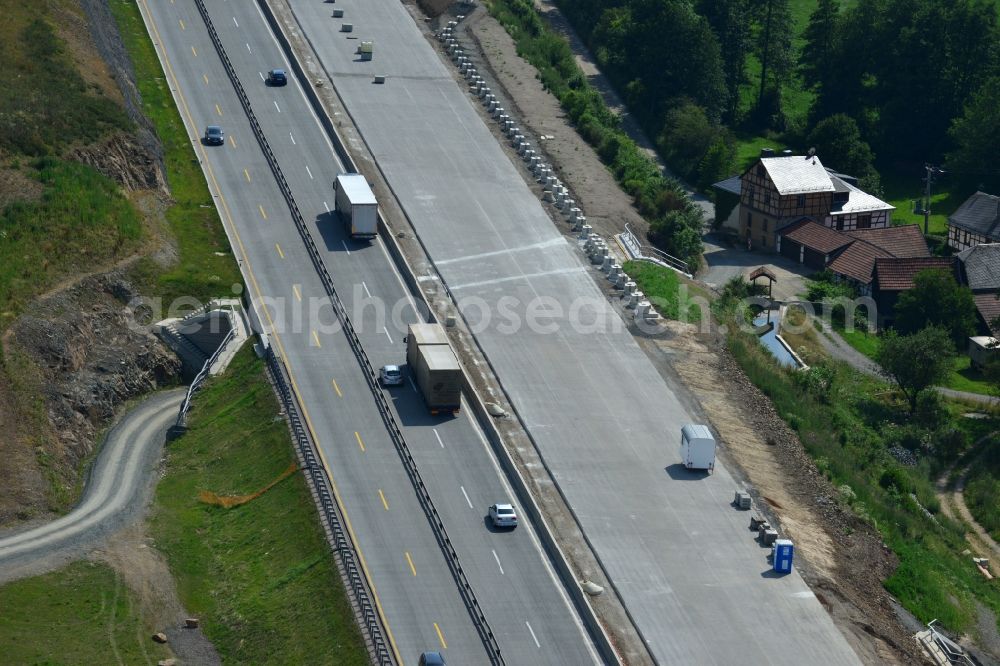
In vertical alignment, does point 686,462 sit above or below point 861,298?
above

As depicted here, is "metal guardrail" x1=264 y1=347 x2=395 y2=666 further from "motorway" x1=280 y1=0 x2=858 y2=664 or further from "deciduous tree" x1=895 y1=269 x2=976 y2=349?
"deciduous tree" x1=895 y1=269 x2=976 y2=349

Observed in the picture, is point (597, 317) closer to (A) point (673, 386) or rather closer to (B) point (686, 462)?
(A) point (673, 386)

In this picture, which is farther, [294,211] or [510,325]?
[294,211]

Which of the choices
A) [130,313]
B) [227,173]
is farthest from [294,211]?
[130,313]

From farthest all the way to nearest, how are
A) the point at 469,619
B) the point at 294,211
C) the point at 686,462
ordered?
the point at 294,211 → the point at 686,462 → the point at 469,619

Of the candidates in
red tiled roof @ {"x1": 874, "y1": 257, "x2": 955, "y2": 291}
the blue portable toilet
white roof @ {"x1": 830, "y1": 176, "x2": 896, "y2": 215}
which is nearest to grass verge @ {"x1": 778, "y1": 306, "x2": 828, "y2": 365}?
red tiled roof @ {"x1": 874, "y1": 257, "x2": 955, "y2": 291}

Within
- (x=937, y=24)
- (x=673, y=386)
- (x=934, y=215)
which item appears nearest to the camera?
(x=673, y=386)
